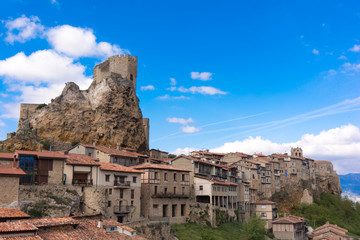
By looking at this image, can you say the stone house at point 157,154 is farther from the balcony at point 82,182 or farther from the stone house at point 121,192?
the balcony at point 82,182

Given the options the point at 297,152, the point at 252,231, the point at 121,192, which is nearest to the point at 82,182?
the point at 121,192

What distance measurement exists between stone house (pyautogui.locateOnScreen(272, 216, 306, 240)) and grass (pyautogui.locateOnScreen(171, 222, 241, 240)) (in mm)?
12231

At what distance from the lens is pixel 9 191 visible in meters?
38.3

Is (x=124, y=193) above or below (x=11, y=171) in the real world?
below

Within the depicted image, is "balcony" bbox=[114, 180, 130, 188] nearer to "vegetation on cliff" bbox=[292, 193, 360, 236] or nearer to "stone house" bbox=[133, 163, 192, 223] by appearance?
"stone house" bbox=[133, 163, 192, 223]

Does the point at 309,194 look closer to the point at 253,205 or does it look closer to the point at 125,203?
the point at 253,205

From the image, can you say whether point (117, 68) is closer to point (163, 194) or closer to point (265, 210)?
point (163, 194)

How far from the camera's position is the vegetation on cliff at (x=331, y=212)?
94.5 meters

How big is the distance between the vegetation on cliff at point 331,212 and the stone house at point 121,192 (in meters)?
56.4

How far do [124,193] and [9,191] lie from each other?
1691 centimetres

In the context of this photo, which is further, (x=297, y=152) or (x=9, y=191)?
(x=297, y=152)

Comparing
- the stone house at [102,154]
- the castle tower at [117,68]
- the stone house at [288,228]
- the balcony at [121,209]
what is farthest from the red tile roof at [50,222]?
the castle tower at [117,68]

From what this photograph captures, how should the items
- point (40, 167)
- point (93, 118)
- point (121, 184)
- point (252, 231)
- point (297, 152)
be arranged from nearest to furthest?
point (40, 167) < point (121, 184) < point (252, 231) < point (93, 118) < point (297, 152)

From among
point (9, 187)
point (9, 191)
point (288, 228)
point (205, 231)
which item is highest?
point (9, 187)
